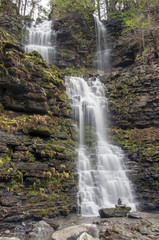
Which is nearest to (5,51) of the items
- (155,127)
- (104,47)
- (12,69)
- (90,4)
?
(12,69)

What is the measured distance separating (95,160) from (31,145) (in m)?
4.78

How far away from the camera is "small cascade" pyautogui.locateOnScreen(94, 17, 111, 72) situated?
21.7 metres

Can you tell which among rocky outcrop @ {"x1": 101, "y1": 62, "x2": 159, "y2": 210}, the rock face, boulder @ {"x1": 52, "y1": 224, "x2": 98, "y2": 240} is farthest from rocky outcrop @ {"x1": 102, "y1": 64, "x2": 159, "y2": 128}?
boulder @ {"x1": 52, "y1": 224, "x2": 98, "y2": 240}

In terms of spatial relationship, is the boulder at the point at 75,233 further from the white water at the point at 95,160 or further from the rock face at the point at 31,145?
the white water at the point at 95,160

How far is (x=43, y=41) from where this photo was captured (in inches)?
829

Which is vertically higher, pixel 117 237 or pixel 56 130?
pixel 56 130

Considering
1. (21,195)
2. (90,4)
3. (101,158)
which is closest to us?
(21,195)

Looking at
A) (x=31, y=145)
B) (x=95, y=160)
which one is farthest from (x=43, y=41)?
(x=31, y=145)

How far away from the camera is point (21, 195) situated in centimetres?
655

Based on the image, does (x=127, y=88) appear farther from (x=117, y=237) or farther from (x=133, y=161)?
(x=117, y=237)

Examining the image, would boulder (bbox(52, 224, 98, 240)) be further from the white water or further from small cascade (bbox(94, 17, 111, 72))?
small cascade (bbox(94, 17, 111, 72))

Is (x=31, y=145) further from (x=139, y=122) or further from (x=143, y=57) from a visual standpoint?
(x=143, y=57)

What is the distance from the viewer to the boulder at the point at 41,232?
5449 mm

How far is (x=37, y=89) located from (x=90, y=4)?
68.3 ft
